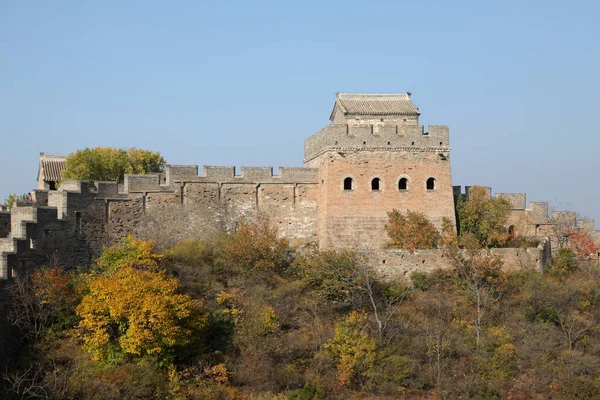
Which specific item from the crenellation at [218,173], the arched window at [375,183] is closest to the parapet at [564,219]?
the arched window at [375,183]

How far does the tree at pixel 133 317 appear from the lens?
23.7 m

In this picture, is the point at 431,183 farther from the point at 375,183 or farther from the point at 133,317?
the point at 133,317

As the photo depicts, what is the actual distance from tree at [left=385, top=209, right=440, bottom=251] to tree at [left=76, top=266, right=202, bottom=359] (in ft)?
28.9

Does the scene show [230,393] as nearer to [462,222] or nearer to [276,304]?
[276,304]

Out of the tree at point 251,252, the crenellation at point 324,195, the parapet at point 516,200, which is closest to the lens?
the tree at point 251,252

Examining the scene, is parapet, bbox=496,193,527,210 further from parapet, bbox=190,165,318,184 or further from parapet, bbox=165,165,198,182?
parapet, bbox=165,165,198,182

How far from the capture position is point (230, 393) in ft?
78.5

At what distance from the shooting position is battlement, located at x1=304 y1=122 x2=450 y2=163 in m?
31.3

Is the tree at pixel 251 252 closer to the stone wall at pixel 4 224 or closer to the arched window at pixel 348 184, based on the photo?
the arched window at pixel 348 184

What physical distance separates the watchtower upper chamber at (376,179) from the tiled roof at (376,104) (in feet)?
13.3

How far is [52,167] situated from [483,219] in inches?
745

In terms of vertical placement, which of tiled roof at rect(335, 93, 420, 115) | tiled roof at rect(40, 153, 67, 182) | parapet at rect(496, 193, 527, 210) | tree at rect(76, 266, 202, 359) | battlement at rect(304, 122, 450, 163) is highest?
tiled roof at rect(335, 93, 420, 115)

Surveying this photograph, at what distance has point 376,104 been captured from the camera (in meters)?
36.2

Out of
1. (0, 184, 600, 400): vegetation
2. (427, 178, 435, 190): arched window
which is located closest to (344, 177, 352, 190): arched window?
(0, 184, 600, 400): vegetation
